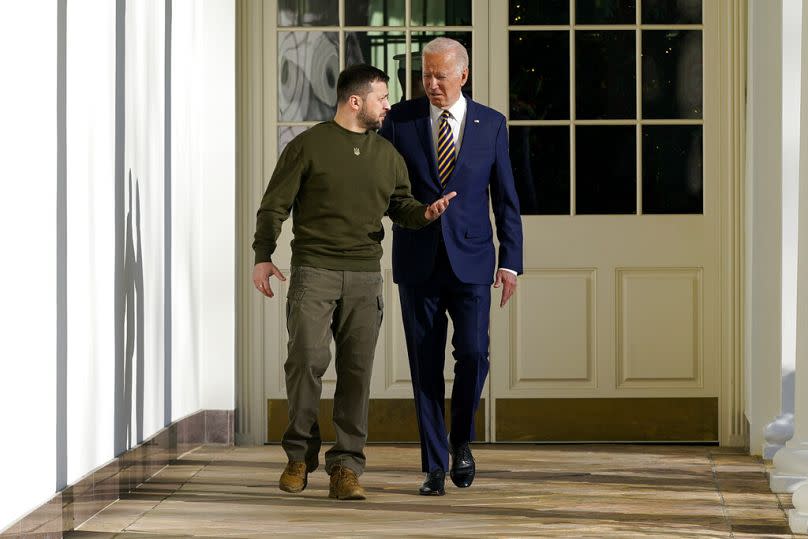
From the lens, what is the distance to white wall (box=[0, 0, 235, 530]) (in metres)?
3.44

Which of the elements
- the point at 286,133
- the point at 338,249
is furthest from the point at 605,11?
the point at 338,249

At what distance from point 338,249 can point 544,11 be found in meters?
2.16

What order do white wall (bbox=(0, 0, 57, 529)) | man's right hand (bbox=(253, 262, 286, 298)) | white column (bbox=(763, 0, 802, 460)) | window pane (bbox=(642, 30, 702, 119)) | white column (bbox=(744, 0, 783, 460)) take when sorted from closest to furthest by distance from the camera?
white wall (bbox=(0, 0, 57, 529)), man's right hand (bbox=(253, 262, 286, 298)), white column (bbox=(763, 0, 802, 460)), white column (bbox=(744, 0, 783, 460)), window pane (bbox=(642, 30, 702, 119))

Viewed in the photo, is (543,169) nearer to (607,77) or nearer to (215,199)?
(607,77)

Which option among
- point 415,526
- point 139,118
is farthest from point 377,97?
point 415,526

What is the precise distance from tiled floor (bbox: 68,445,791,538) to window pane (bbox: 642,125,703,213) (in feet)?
3.59

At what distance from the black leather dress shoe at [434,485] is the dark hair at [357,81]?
1235 millimetres

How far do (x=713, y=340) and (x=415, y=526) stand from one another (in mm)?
2523

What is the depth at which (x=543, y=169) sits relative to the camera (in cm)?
609

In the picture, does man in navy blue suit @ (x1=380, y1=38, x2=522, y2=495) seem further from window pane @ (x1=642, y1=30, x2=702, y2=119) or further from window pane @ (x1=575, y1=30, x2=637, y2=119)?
window pane @ (x1=642, y1=30, x2=702, y2=119)

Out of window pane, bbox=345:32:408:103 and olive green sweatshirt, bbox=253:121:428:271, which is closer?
olive green sweatshirt, bbox=253:121:428:271

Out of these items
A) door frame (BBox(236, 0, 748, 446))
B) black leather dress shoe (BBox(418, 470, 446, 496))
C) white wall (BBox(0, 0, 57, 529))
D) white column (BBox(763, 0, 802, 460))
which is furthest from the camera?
door frame (BBox(236, 0, 748, 446))

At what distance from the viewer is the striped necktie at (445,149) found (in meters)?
4.59

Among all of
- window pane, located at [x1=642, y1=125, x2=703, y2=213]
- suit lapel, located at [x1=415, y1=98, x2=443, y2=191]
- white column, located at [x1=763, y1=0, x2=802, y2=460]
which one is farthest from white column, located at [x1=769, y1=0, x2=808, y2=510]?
window pane, located at [x1=642, y1=125, x2=703, y2=213]
